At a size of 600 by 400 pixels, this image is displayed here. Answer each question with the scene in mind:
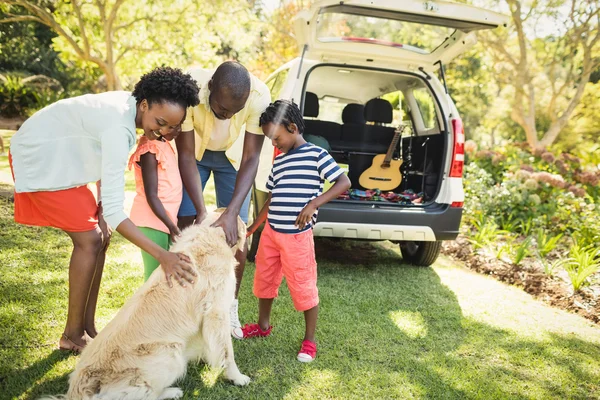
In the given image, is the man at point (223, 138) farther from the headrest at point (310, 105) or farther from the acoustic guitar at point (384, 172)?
the acoustic guitar at point (384, 172)

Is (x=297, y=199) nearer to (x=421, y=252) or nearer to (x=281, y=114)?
(x=281, y=114)

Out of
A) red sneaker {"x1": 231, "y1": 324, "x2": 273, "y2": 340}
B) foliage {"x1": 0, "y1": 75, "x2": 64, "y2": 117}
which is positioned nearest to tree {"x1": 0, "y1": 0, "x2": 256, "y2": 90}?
foliage {"x1": 0, "y1": 75, "x2": 64, "y2": 117}

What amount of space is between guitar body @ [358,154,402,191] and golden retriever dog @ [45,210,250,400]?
325 cm

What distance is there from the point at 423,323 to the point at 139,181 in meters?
2.40

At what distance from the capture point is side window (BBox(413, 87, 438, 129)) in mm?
5388

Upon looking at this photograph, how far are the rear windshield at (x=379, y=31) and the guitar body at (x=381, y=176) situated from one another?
1395 mm

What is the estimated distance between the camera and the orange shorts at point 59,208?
2.43 metres

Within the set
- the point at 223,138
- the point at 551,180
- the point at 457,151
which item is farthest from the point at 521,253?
the point at 223,138

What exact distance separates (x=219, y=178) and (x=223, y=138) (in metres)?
0.37

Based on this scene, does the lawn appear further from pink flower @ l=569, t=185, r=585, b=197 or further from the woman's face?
pink flower @ l=569, t=185, r=585, b=197

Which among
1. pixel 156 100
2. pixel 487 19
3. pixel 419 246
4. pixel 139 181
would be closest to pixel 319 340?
pixel 139 181

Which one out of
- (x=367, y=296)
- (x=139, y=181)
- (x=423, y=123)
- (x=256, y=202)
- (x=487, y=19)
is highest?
(x=487, y=19)

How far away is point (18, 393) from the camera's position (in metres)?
2.28

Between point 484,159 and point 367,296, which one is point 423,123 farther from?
point 484,159
